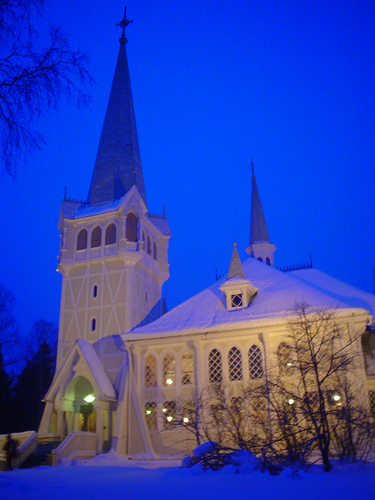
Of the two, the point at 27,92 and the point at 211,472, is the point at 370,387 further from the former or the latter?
the point at 27,92

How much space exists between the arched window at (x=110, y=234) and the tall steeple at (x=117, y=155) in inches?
100

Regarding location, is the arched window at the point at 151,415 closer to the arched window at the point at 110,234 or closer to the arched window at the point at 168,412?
the arched window at the point at 168,412

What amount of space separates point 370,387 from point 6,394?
28102mm

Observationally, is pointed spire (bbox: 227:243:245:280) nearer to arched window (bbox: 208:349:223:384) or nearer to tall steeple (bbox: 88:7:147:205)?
arched window (bbox: 208:349:223:384)

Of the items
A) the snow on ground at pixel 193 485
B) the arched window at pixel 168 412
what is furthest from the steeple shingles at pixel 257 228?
the snow on ground at pixel 193 485

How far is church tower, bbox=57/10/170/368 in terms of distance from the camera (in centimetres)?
3203

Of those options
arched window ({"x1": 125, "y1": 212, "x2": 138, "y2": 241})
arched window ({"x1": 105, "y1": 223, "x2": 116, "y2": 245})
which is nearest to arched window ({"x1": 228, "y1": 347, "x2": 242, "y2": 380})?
arched window ({"x1": 125, "y1": 212, "x2": 138, "y2": 241})

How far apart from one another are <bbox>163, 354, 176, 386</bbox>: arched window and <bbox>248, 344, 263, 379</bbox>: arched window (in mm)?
4161

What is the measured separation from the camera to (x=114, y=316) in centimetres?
3155

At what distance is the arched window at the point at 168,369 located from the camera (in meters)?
24.0

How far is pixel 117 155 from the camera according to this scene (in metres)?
38.7

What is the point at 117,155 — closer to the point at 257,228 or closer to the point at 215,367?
the point at 257,228

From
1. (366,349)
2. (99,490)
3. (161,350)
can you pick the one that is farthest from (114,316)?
(99,490)

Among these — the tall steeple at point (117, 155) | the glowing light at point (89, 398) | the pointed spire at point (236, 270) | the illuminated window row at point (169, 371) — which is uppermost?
the tall steeple at point (117, 155)
